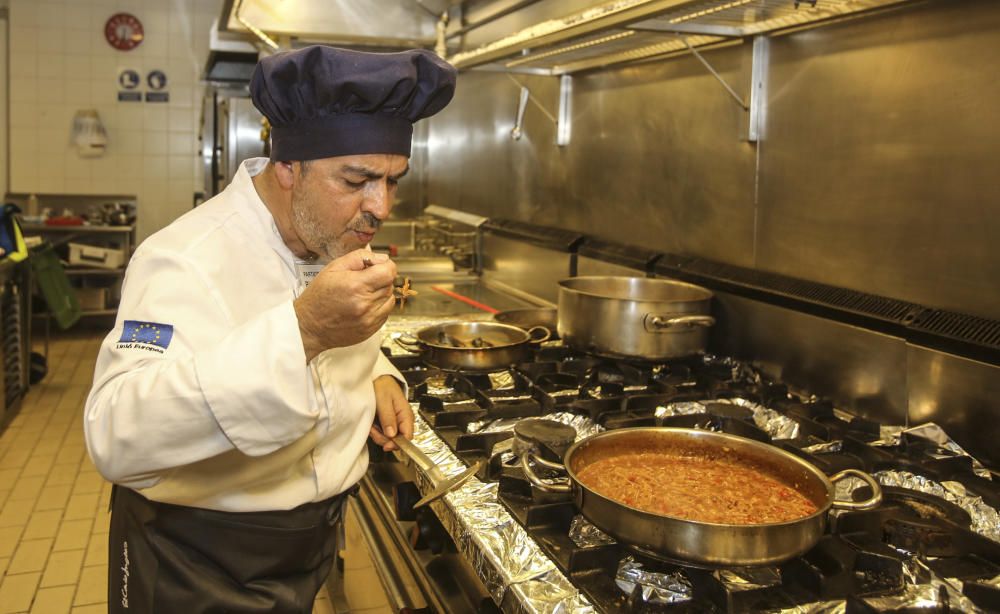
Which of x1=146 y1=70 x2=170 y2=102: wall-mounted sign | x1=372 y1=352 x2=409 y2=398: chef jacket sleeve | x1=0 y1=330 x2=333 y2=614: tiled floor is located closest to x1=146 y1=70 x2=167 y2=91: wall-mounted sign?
x1=146 y1=70 x2=170 y2=102: wall-mounted sign

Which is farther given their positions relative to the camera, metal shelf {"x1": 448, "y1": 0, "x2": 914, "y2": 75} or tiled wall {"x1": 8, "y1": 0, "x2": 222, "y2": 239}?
tiled wall {"x1": 8, "y1": 0, "x2": 222, "y2": 239}

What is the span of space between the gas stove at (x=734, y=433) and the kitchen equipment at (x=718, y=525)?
0.10 ft

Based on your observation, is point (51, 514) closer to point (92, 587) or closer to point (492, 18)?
point (92, 587)

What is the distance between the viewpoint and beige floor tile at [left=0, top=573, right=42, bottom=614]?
111 inches

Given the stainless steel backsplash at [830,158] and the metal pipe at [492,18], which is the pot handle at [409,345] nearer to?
the stainless steel backsplash at [830,158]

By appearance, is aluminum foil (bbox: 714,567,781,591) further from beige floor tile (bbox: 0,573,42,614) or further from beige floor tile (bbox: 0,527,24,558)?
beige floor tile (bbox: 0,527,24,558)

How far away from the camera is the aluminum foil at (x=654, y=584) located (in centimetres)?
105

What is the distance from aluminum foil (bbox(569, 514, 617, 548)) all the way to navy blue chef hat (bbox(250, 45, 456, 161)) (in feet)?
2.10

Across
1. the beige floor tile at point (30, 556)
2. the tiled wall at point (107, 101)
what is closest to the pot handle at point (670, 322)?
the beige floor tile at point (30, 556)

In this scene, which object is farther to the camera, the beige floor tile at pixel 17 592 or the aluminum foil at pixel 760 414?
the beige floor tile at pixel 17 592

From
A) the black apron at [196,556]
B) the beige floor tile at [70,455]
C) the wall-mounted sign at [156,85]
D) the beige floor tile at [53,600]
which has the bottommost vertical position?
the beige floor tile at [53,600]

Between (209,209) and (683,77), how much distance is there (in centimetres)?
177

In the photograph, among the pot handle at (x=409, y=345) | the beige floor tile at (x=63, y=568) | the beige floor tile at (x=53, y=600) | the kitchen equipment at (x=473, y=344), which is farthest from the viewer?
the beige floor tile at (x=63, y=568)

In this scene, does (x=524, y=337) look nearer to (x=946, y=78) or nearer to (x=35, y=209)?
(x=946, y=78)
